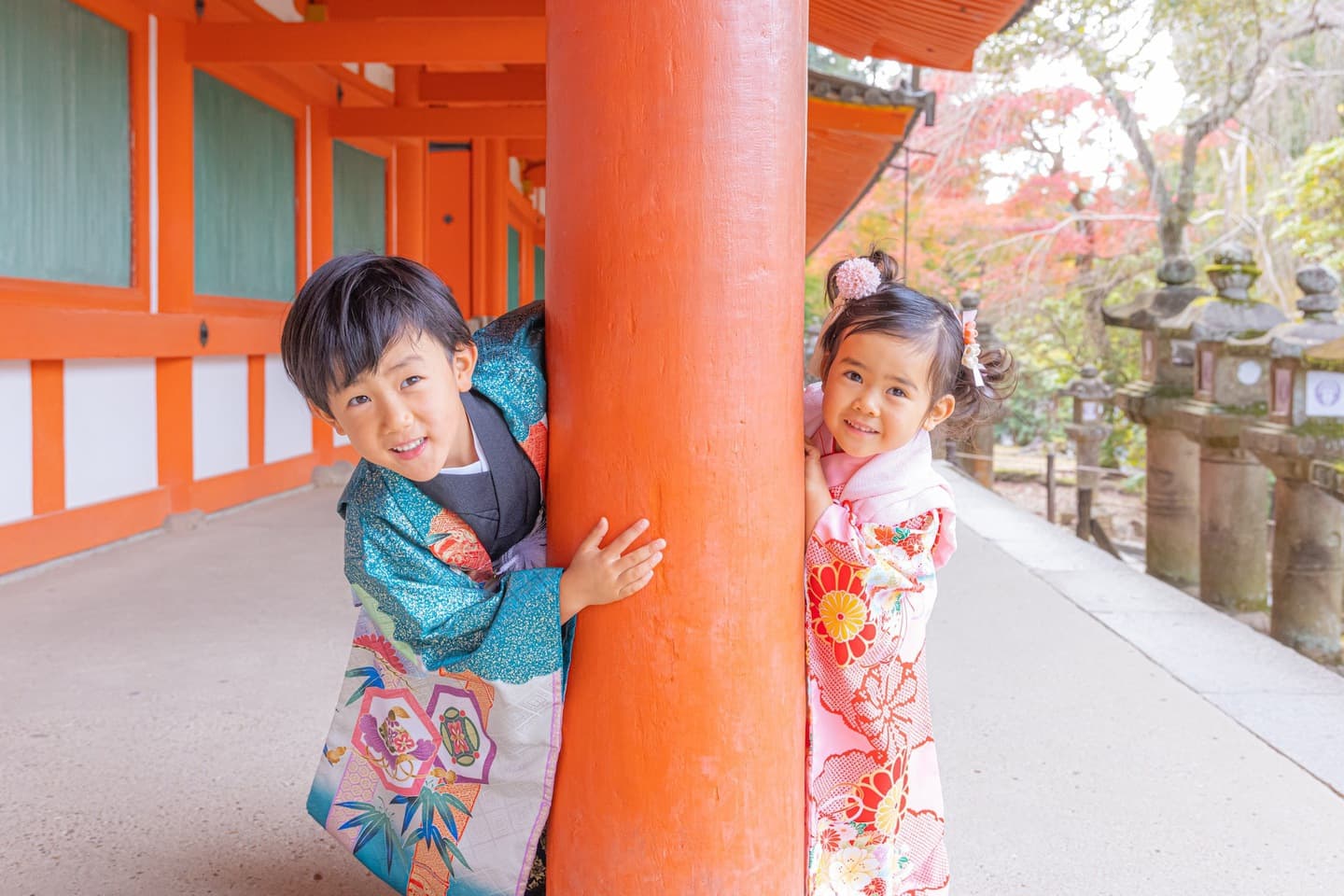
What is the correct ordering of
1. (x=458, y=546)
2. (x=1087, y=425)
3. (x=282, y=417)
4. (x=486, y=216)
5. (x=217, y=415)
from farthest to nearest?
1. (x=1087, y=425)
2. (x=486, y=216)
3. (x=282, y=417)
4. (x=217, y=415)
5. (x=458, y=546)

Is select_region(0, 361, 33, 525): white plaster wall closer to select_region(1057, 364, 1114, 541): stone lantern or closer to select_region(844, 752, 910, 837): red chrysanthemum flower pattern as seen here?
select_region(844, 752, 910, 837): red chrysanthemum flower pattern

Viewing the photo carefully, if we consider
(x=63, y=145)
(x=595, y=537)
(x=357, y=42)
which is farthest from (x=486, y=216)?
(x=595, y=537)

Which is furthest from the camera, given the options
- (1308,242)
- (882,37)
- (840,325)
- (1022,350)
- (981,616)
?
(1022,350)

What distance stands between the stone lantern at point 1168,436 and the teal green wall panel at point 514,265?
250 inches

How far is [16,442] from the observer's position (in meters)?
4.08

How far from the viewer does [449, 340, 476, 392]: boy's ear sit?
1.53 m

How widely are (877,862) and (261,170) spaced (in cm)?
535

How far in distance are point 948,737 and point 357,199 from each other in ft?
19.1

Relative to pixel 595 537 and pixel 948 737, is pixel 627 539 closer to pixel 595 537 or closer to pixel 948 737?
pixel 595 537

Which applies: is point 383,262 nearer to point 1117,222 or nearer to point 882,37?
point 882,37

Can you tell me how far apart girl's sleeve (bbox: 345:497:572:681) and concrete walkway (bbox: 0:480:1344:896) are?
70 centimetres

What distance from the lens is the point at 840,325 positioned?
5.47ft

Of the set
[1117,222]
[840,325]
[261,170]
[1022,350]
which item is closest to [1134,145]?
[1117,222]

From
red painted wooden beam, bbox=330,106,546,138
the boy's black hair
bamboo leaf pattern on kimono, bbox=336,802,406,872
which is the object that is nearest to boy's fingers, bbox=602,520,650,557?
the boy's black hair
